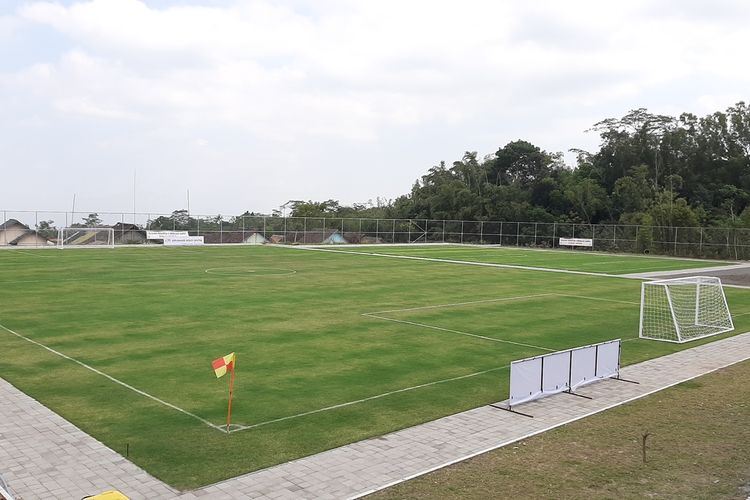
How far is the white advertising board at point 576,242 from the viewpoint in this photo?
6512 cm

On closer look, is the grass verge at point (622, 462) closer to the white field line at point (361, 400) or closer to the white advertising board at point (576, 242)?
the white field line at point (361, 400)

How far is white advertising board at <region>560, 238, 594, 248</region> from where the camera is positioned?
65.1m

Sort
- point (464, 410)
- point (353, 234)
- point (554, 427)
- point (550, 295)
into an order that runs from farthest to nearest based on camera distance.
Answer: point (353, 234), point (550, 295), point (464, 410), point (554, 427)

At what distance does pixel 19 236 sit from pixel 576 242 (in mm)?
52423

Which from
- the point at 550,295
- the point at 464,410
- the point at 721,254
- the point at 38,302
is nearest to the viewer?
the point at 464,410

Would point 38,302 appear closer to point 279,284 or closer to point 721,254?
point 279,284

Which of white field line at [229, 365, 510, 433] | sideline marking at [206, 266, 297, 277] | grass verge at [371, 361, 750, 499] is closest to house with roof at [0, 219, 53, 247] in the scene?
sideline marking at [206, 266, 297, 277]

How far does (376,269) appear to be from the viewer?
1496 inches

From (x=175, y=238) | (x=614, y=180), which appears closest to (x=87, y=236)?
(x=175, y=238)

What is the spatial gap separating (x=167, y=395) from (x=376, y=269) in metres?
26.6

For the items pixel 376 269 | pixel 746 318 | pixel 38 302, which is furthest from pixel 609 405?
pixel 376 269

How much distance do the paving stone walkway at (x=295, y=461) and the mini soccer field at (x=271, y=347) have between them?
12.9 inches

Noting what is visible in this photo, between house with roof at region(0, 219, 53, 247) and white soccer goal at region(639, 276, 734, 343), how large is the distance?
167 feet

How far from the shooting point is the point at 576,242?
6625 centimetres
